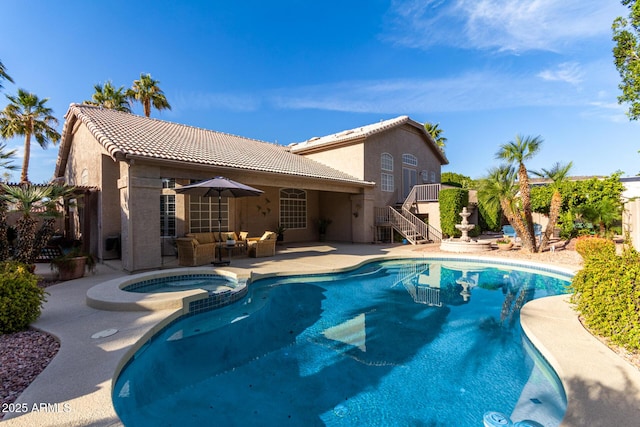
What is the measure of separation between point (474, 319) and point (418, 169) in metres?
17.8

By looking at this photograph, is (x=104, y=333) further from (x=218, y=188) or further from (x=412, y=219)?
(x=412, y=219)

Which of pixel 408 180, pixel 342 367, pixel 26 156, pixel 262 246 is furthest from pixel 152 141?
pixel 26 156

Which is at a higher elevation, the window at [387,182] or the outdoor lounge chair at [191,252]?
the window at [387,182]

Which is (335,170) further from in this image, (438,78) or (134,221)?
(134,221)

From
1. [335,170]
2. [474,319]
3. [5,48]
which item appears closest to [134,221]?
[5,48]

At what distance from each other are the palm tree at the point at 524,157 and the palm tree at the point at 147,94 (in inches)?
979

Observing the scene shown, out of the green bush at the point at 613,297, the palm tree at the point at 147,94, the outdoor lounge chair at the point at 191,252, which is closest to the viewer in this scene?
the green bush at the point at 613,297

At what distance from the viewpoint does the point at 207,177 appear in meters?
11.0

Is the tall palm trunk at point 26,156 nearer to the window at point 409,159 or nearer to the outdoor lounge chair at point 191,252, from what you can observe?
the outdoor lounge chair at point 191,252

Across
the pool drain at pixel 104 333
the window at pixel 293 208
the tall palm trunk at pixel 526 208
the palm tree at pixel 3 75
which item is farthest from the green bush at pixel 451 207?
the palm tree at pixel 3 75

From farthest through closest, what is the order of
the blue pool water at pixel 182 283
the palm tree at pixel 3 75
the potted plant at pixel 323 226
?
the potted plant at pixel 323 226 → the palm tree at pixel 3 75 → the blue pool water at pixel 182 283

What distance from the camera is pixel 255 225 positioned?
16.2 m

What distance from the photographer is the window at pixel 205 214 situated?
13828 millimetres

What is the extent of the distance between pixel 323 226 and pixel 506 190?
10.6 meters
